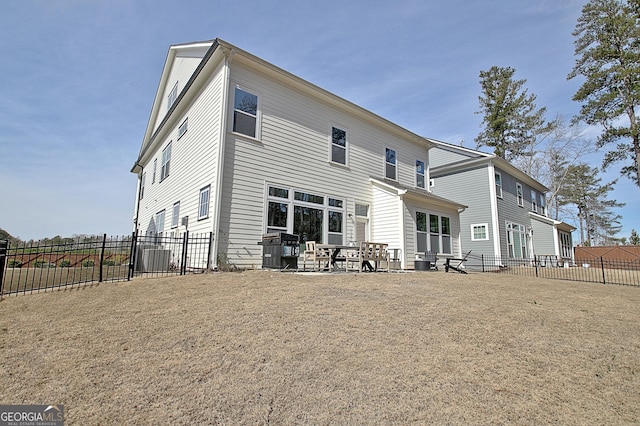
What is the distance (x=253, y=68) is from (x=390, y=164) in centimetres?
759

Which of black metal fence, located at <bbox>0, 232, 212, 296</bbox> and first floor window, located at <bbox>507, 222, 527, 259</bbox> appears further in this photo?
first floor window, located at <bbox>507, 222, 527, 259</bbox>

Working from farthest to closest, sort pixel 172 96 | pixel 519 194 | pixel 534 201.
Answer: pixel 534 201
pixel 519 194
pixel 172 96

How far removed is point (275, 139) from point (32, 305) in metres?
7.37

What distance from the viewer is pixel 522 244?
21.2 meters

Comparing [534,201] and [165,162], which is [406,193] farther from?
[534,201]

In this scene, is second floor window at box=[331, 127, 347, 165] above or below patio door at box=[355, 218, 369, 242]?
above

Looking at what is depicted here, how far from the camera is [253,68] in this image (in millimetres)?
9867

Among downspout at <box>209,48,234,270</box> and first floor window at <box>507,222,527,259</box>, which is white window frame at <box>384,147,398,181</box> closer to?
downspout at <box>209,48,234,270</box>

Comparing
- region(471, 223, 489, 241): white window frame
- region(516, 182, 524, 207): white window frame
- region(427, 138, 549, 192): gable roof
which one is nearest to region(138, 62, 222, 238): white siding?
region(427, 138, 549, 192): gable roof

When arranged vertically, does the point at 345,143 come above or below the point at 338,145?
above

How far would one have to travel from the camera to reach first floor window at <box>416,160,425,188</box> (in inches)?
633

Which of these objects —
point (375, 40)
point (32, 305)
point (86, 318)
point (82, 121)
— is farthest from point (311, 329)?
point (82, 121)

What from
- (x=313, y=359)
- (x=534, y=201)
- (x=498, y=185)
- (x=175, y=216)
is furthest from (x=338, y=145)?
(x=534, y=201)

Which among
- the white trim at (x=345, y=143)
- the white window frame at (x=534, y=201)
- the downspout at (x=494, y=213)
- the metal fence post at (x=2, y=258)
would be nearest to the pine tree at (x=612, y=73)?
the white window frame at (x=534, y=201)
